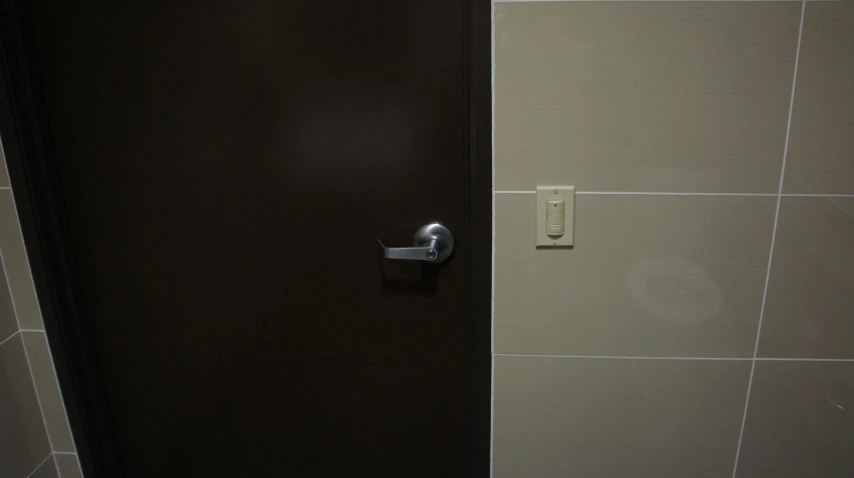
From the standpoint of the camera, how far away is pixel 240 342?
119 centimetres

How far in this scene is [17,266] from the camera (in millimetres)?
1148

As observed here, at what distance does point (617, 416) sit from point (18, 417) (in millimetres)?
1300

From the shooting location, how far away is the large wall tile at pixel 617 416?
105 centimetres

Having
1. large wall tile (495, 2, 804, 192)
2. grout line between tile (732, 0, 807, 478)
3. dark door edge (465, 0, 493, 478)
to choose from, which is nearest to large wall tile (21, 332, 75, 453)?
dark door edge (465, 0, 493, 478)

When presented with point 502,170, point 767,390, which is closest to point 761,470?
point 767,390

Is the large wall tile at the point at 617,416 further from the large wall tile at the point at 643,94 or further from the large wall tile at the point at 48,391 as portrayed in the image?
the large wall tile at the point at 48,391

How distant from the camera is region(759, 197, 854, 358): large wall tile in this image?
0.94m

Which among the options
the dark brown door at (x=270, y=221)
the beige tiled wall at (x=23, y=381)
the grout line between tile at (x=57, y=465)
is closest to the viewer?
the dark brown door at (x=270, y=221)

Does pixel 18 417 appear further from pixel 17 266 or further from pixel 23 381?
pixel 17 266

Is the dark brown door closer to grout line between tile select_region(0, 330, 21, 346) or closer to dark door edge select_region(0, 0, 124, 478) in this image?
dark door edge select_region(0, 0, 124, 478)

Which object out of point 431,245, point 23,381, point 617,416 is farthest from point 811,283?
point 23,381

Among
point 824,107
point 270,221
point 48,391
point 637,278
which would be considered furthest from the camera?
point 48,391

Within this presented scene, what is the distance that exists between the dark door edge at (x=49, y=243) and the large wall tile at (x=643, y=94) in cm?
94

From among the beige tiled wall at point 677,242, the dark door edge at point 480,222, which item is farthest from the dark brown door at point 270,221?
the beige tiled wall at point 677,242
